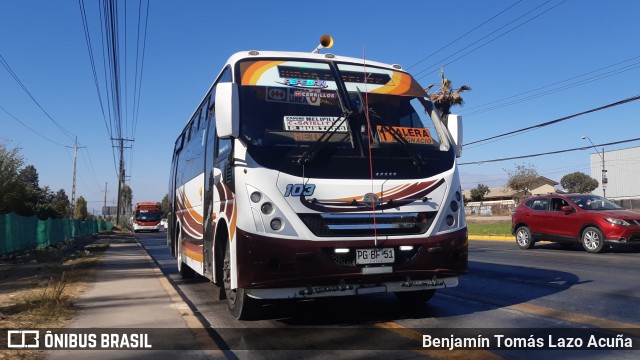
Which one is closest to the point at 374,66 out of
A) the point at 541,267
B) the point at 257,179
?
the point at 257,179

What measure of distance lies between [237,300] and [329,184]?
5.85ft

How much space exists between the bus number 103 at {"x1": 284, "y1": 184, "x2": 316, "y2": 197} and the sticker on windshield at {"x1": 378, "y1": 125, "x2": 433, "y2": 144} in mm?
1050

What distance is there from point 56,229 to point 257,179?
2496 cm

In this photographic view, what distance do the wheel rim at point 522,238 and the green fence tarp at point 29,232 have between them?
1616 cm

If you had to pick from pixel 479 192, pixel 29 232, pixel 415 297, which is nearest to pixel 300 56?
pixel 415 297

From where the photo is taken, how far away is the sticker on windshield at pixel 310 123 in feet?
18.7

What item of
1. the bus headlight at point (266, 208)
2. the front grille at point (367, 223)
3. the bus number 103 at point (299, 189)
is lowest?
the front grille at point (367, 223)

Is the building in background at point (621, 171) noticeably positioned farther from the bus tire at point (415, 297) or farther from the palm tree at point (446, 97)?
the bus tire at point (415, 297)

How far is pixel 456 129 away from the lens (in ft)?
20.9

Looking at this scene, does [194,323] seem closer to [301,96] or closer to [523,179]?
[301,96]

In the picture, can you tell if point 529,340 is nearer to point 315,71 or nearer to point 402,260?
point 402,260

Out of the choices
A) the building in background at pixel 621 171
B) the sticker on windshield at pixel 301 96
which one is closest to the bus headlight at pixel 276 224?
the sticker on windshield at pixel 301 96

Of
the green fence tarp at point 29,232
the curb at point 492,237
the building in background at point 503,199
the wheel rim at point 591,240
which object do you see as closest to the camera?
the wheel rim at point 591,240

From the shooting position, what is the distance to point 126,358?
4.93 meters
